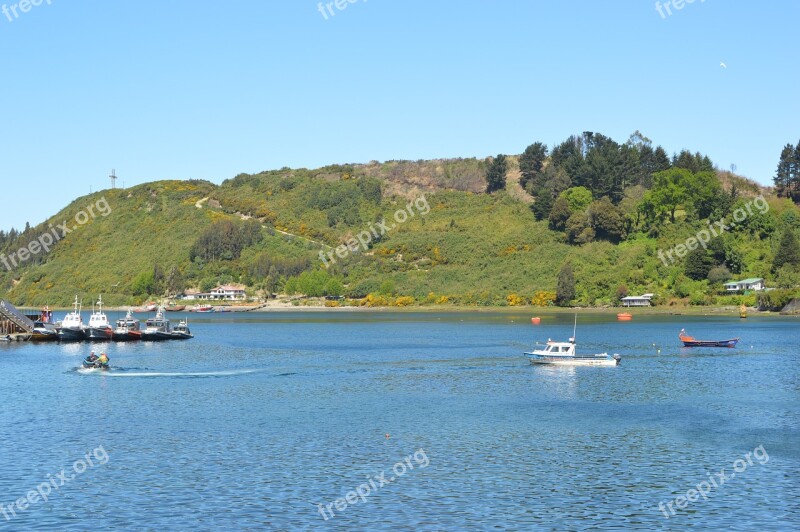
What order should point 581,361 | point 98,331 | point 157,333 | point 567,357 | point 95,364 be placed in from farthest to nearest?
point 157,333, point 98,331, point 567,357, point 581,361, point 95,364

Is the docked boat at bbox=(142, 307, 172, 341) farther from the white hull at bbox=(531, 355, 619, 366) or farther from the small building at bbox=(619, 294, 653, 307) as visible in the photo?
the small building at bbox=(619, 294, 653, 307)

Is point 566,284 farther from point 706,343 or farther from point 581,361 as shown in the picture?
point 581,361

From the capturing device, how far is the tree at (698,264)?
18288 centimetres

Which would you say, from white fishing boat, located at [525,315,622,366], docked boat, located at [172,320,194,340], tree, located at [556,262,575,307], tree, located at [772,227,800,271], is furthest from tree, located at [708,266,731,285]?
docked boat, located at [172,320,194,340]

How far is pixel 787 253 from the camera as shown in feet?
582

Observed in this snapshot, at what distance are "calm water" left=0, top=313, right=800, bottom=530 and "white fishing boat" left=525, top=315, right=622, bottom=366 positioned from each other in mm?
1967

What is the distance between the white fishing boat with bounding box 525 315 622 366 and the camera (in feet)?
281

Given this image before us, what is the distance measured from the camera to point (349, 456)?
4425 cm

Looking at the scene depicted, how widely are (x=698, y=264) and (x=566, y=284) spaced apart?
2720 cm

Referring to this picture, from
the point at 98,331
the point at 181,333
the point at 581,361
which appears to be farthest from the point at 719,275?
the point at 98,331

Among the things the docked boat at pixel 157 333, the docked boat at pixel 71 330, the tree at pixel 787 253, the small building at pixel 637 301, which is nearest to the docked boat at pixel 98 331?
the docked boat at pixel 71 330

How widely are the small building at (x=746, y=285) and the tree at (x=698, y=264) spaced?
245 inches

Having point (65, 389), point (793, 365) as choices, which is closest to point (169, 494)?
point (65, 389)

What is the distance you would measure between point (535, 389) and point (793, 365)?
30.9 metres
